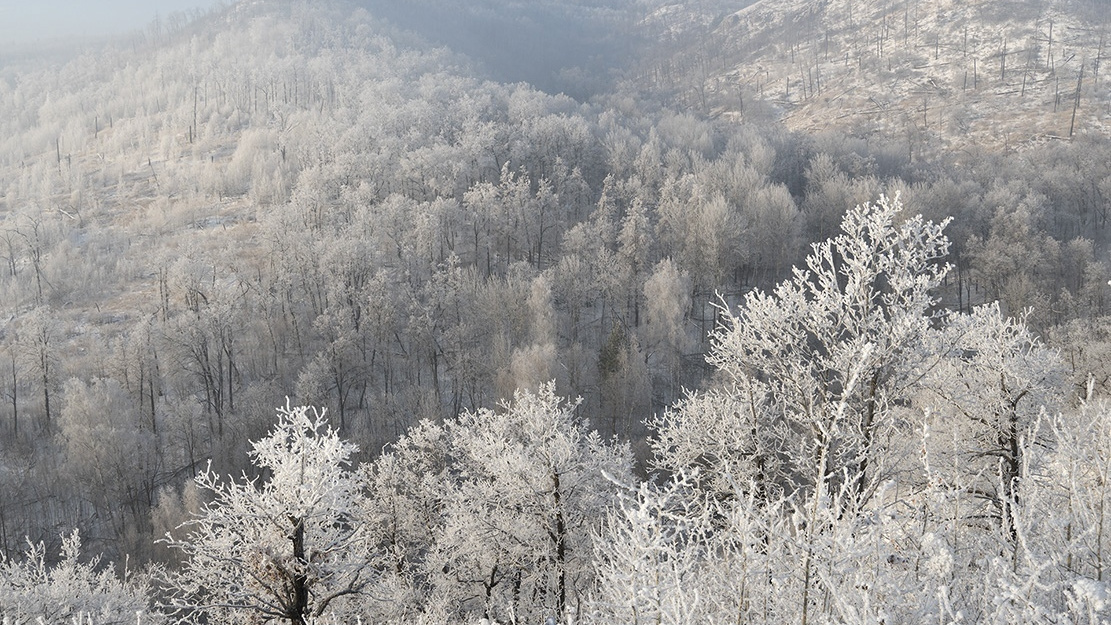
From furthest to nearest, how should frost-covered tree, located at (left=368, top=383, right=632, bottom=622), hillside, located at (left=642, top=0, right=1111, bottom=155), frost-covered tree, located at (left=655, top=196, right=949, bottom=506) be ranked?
1. hillside, located at (left=642, top=0, right=1111, bottom=155)
2. frost-covered tree, located at (left=368, top=383, right=632, bottom=622)
3. frost-covered tree, located at (left=655, top=196, right=949, bottom=506)

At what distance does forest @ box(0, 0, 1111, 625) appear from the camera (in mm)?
8117

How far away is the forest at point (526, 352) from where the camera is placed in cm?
812

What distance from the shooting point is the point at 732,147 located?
76000 millimetres

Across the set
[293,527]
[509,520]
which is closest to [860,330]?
[293,527]

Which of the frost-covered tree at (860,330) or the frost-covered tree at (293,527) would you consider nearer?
the frost-covered tree at (860,330)

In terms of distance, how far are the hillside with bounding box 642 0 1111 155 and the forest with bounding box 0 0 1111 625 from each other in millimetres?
2175

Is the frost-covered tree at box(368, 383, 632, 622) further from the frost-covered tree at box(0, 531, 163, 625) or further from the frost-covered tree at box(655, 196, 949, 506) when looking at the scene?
the frost-covered tree at box(655, 196, 949, 506)

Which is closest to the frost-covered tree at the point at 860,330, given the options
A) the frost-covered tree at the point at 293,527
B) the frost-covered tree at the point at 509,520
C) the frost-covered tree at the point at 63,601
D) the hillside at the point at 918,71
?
the frost-covered tree at the point at 293,527

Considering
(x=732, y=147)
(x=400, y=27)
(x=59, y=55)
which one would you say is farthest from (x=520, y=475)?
(x=59, y=55)

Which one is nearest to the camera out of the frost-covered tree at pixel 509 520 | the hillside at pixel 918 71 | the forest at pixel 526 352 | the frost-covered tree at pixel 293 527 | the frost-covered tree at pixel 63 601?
the forest at pixel 526 352

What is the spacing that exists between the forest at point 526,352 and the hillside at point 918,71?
2175mm

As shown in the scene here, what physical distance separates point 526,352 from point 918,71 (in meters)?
126

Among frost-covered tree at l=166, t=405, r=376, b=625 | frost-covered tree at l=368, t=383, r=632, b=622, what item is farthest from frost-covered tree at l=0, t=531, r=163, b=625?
frost-covered tree at l=166, t=405, r=376, b=625

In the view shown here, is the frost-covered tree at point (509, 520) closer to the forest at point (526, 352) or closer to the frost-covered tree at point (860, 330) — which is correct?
the forest at point (526, 352)
